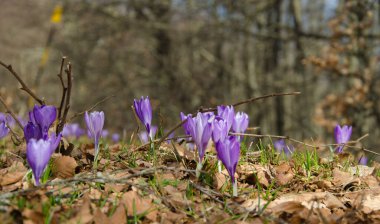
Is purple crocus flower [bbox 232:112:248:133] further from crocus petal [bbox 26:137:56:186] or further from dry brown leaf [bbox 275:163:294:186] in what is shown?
crocus petal [bbox 26:137:56:186]

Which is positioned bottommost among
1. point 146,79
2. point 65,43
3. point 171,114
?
point 171,114

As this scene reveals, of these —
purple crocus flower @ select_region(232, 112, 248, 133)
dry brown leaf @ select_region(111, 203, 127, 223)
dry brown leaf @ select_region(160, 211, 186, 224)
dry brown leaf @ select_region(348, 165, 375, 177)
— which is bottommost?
dry brown leaf @ select_region(348, 165, 375, 177)

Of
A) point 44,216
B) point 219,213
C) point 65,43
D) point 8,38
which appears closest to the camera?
point 44,216

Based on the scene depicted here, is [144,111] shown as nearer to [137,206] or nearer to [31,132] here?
[31,132]

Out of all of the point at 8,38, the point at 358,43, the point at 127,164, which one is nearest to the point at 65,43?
the point at 8,38

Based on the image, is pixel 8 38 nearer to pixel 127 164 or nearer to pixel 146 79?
pixel 146 79

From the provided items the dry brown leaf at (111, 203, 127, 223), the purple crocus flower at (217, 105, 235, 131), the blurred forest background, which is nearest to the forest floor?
the dry brown leaf at (111, 203, 127, 223)
